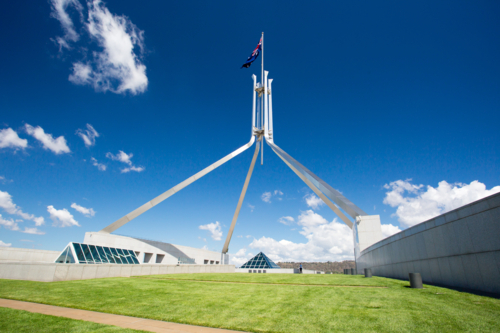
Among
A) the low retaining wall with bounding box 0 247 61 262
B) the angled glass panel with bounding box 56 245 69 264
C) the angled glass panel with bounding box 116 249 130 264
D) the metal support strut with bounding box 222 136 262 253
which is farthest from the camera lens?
the metal support strut with bounding box 222 136 262 253

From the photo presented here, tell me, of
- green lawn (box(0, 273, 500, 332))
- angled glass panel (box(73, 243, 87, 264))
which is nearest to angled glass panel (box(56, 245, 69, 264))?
angled glass panel (box(73, 243, 87, 264))

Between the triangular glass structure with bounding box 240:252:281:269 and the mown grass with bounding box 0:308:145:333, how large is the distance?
44562 millimetres

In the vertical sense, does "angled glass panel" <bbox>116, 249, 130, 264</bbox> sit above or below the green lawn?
above

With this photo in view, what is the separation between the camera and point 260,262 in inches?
1989

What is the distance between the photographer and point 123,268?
53.2ft

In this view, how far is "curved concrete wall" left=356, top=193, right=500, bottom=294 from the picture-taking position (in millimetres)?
7332

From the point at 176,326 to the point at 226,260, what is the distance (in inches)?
1478

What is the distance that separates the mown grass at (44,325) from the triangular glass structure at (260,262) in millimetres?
44562

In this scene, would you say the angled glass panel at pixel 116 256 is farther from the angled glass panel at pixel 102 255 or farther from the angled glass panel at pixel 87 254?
the angled glass panel at pixel 87 254

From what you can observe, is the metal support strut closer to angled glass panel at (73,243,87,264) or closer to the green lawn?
A: angled glass panel at (73,243,87,264)

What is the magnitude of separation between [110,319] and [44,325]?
1.22 m

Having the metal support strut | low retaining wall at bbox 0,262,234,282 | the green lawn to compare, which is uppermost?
the metal support strut

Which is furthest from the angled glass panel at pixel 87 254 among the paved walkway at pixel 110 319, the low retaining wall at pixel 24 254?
the paved walkway at pixel 110 319

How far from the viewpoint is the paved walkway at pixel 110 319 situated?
519cm
